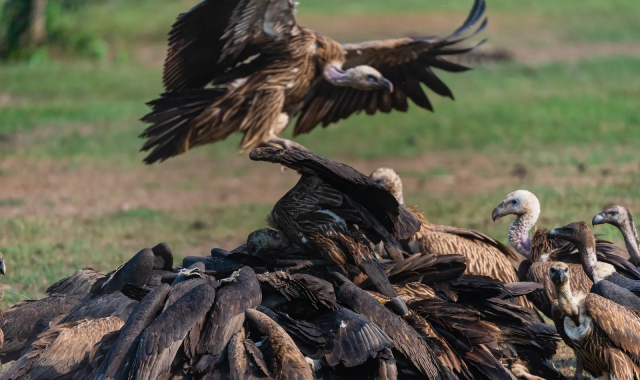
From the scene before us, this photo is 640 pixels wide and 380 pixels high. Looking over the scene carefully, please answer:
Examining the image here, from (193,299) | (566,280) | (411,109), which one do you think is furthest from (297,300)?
(411,109)

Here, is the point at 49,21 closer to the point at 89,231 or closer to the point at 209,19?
the point at 89,231

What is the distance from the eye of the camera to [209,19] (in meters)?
7.73

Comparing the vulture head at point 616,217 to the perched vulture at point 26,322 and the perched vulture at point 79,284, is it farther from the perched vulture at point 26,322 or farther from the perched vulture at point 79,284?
the perched vulture at point 26,322

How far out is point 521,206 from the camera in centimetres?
699

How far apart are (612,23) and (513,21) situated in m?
2.39

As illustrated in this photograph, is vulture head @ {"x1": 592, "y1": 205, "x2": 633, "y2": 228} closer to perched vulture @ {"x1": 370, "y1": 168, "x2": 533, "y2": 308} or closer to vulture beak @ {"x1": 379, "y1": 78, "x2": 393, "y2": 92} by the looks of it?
perched vulture @ {"x1": 370, "y1": 168, "x2": 533, "y2": 308}

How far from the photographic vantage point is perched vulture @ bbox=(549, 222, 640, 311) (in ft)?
17.1

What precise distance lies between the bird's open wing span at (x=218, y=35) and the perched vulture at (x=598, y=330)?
3.83 m

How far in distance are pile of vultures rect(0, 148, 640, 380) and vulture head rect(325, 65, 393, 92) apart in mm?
2878

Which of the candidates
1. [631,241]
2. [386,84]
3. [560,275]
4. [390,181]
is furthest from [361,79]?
[560,275]

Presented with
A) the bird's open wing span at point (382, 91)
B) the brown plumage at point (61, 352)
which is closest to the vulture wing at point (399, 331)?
the brown plumage at point (61, 352)

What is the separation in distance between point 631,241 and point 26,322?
3.79 m

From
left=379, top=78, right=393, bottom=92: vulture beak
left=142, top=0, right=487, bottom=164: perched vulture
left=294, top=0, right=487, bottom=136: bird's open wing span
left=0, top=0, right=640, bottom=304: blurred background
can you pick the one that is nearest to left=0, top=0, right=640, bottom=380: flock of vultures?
left=379, top=78, right=393, bottom=92: vulture beak

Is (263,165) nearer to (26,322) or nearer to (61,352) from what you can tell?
(26,322)
